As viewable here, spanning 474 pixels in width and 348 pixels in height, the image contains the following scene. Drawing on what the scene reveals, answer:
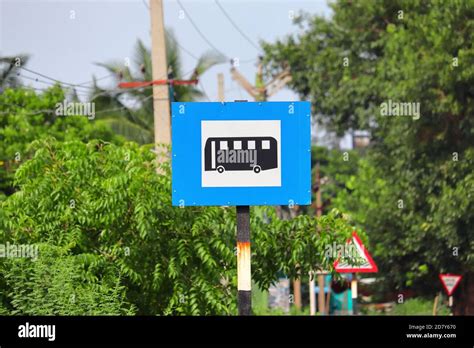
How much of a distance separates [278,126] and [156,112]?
9.81m

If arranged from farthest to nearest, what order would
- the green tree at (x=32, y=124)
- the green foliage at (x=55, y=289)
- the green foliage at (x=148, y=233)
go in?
1. the green tree at (x=32, y=124)
2. the green foliage at (x=148, y=233)
3. the green foliage at (x=55, y=289)

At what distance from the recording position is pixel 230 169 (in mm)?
10367

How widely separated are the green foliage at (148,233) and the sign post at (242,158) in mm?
3059

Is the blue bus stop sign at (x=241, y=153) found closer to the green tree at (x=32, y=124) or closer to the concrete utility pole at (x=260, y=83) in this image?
the green tree at (x=32, y=124)

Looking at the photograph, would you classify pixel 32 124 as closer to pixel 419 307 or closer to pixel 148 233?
pixel 419 307

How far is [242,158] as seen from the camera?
10.4 meters

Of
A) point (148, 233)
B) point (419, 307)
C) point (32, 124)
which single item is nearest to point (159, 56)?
point (148, 233)

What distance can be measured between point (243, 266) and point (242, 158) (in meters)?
0.97

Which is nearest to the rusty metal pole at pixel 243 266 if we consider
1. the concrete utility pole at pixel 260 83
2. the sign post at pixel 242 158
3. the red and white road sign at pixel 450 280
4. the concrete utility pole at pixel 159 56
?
the sign post at pixel 242 158

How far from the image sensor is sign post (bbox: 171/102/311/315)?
10352 millimetres

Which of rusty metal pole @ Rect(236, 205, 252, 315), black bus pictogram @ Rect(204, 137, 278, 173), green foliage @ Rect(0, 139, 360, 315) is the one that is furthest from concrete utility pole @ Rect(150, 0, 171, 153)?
rusty metal pole @ Rect(236, 205, 252, 315)

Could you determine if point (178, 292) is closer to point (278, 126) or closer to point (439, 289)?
point (278, 126)

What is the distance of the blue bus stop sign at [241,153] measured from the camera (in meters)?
10.4
